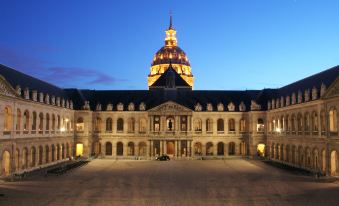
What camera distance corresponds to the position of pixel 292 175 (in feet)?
190

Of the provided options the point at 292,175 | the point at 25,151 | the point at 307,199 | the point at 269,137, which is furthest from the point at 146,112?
the point at 307,199

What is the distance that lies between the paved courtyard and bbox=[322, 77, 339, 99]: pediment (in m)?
11.6

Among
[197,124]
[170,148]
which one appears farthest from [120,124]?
[197,124]

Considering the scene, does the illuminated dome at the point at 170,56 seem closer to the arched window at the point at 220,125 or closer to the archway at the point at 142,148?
the arched window at the point at 220,125

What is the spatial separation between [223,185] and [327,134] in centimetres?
1789

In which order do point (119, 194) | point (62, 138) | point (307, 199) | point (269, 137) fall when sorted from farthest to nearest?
point (269, 137) → point (62, 138) → point (119, 194) → point (307, 199)

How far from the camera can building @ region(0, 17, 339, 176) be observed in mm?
68562

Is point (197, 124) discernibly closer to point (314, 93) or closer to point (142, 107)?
point (142, 107)

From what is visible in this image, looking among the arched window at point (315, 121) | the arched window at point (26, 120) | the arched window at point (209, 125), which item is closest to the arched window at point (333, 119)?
the arched window at point (315, 121)

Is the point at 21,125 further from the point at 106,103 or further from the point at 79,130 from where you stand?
the point at 106,103

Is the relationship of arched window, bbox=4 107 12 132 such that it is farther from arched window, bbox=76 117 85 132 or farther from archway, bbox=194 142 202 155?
archway, bbox=194 142 202 155

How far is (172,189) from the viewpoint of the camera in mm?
45062

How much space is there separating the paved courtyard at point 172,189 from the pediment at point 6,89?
12122mm

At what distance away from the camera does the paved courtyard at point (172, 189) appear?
37.9 metres
